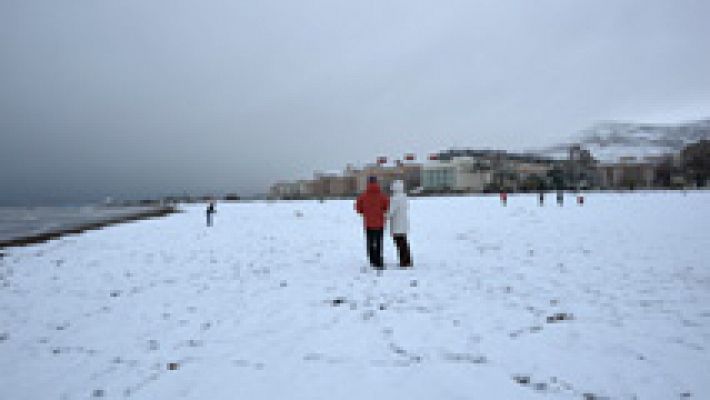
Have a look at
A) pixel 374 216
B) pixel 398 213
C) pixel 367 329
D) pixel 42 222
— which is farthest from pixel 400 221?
pixel 42 222

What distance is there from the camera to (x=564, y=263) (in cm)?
898

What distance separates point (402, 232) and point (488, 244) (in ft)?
17.6

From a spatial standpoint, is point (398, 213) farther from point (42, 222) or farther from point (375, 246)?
point (42, 222)

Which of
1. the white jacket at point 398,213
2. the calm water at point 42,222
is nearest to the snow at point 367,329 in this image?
the white jacket at point 398,213

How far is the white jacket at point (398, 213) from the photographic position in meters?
8.65

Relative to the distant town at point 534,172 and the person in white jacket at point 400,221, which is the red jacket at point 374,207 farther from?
the distant town at point 534,172

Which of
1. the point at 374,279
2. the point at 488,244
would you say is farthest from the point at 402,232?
the point at 488,244

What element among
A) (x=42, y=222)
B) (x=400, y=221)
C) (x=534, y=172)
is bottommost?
(x=42, y=222)

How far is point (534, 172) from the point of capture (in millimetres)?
137750

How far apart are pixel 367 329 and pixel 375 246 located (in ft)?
12.9

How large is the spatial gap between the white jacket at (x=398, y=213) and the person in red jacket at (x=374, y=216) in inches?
6.5

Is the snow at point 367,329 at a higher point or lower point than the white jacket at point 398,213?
lower

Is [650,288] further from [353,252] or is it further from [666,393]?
[353,252]

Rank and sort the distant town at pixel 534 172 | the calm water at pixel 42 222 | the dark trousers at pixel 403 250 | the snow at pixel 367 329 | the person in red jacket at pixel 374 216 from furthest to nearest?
the distant town at pixel 534 172, the calm water at pixel 42 222, the dark trousers at pixel 403 250, the person in red jacket at pixel 374 216, the snow at pixel 367 329
